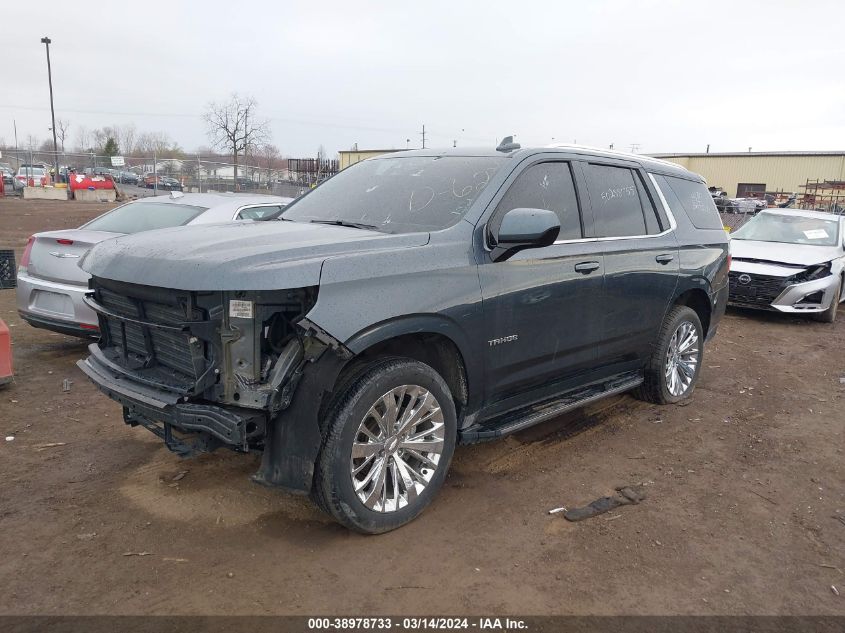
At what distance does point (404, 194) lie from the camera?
4.17m

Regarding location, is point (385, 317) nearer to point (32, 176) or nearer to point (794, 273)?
point (794, 273)

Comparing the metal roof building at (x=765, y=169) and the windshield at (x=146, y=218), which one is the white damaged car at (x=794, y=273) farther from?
the metal roof building at (x=765, y=169)

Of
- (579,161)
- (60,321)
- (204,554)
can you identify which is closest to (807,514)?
(579,161)

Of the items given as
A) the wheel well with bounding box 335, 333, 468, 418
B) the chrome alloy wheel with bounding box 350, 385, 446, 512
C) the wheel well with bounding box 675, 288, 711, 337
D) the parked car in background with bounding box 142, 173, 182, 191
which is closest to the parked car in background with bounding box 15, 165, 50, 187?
the parked car in background with bounding box 142, 173, 182, 191

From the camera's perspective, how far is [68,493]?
3818mm

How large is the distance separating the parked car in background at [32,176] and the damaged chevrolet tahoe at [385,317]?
35.5m

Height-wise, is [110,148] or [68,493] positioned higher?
[110,148]

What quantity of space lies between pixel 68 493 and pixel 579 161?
3.84m

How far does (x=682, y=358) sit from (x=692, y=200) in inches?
54.5

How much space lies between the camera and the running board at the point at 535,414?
12.4 ft

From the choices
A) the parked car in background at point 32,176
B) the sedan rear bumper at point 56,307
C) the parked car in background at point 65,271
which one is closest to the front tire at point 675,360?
→ the parked car in background at point 65,271

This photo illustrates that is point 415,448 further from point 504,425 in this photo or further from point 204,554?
point 204,554

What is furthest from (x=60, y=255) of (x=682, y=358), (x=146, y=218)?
(x=682, y=358)

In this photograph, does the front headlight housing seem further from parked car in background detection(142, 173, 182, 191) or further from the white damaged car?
parked car in background detection(142, 173, 182, 191)
